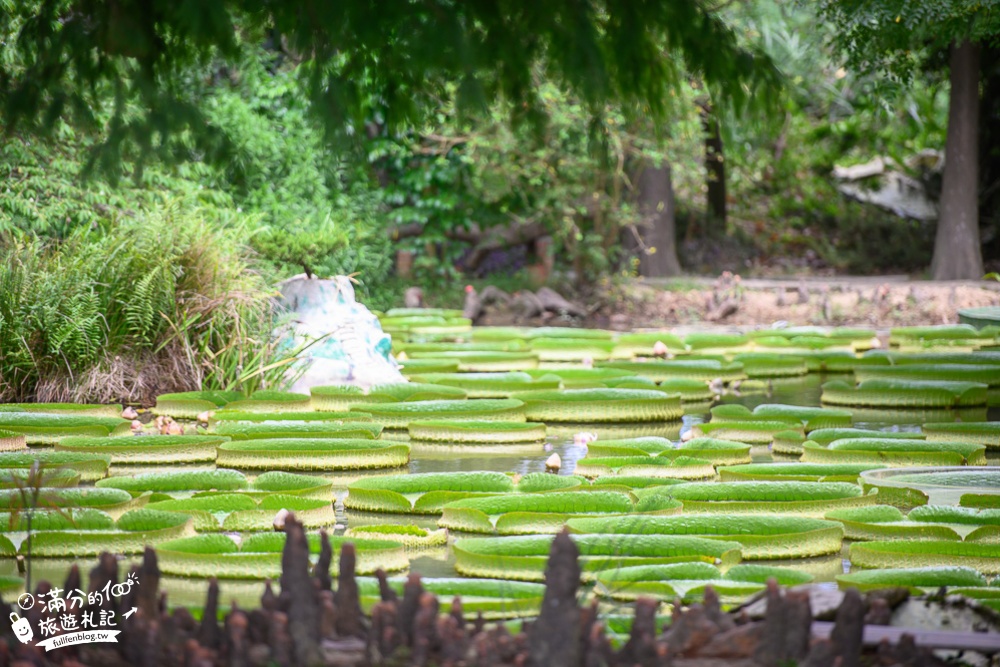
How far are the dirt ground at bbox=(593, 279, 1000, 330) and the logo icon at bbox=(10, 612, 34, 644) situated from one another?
11.1 meters

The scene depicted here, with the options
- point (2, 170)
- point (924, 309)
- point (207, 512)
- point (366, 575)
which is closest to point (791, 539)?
point (366, 575)

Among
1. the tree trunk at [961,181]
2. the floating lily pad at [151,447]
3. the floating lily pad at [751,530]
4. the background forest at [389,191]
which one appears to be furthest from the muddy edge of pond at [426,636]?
the tree trunk at [961,181]

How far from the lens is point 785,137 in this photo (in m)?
21.7

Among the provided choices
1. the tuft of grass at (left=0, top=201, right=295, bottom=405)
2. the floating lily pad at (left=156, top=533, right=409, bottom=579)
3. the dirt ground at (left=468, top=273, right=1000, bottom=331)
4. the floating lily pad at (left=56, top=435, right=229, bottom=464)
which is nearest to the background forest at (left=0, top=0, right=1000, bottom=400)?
the tuft of grass at (left=0, top=201, right=295, bottom=405)

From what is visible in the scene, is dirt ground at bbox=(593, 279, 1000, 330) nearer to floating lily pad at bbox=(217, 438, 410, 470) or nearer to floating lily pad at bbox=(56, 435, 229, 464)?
floating lily pad at bbox=(217, 438, 410, 470)

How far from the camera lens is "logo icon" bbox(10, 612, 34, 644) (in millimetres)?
2562

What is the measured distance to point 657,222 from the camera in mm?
15508

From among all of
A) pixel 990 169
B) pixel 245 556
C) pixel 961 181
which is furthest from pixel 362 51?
→ pixel 990 169

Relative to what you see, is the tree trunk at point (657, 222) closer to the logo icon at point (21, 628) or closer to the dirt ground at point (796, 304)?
the dirt ground at point (796, 304)

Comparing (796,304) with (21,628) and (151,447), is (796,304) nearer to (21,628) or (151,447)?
(151,447)

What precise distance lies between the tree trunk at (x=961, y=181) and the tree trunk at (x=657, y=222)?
341 centimetres

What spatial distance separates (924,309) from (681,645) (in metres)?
11.9

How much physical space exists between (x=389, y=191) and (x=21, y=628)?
41.1 feet

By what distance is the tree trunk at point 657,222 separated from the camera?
1516 centimetres
